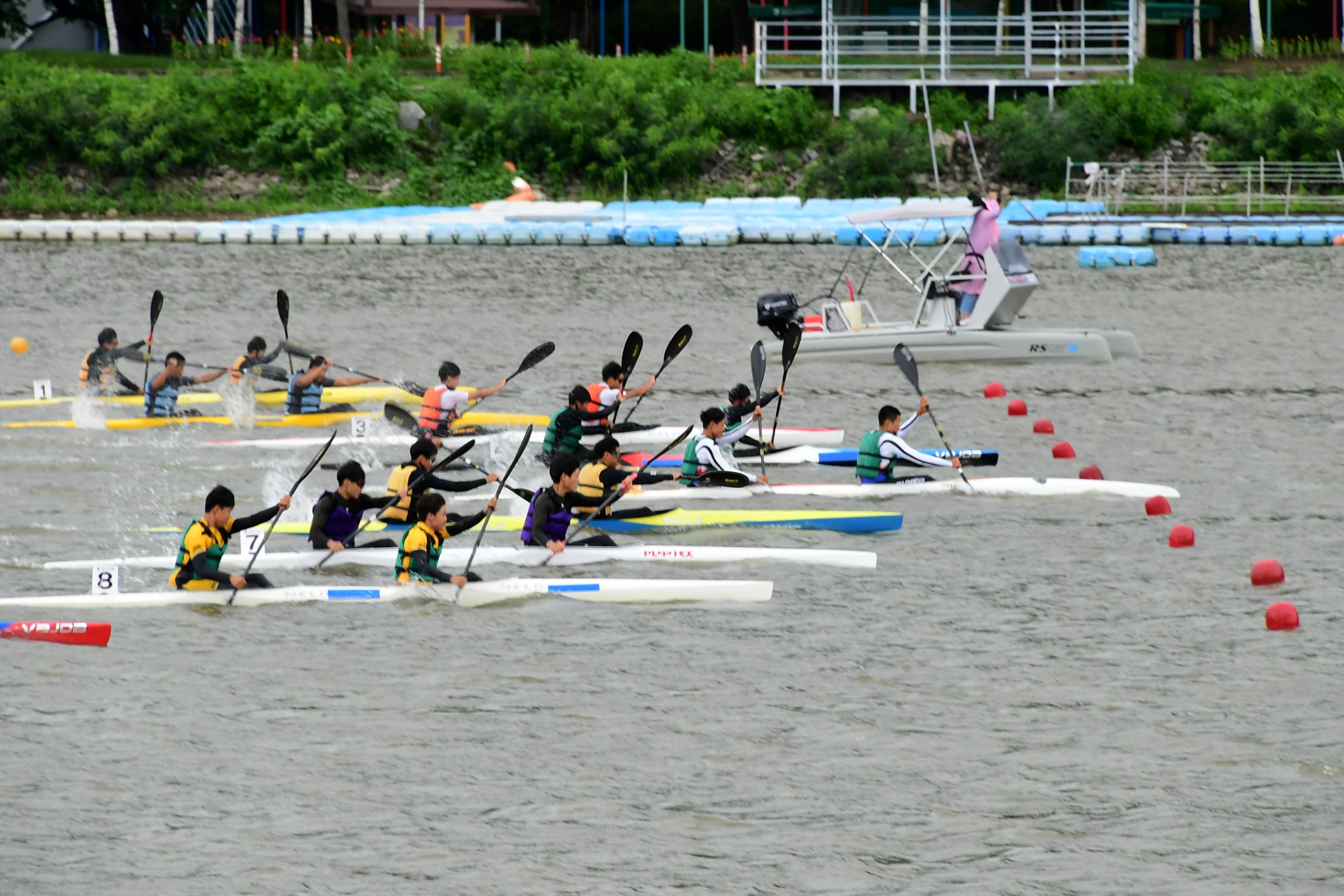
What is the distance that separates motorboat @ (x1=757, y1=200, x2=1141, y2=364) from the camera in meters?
21.8

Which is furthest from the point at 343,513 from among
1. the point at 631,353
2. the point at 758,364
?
the point at 758,364

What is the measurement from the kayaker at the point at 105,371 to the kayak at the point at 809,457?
726 centimetres

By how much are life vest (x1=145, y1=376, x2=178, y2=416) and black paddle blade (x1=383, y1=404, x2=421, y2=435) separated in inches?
110

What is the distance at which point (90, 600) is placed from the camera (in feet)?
39.4

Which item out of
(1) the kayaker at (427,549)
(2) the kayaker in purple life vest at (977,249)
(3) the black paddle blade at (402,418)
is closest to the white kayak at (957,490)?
(3) the black paddle blade at (402,418)

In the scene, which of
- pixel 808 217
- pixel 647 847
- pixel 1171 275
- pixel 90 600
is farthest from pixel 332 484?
pixel 808 217

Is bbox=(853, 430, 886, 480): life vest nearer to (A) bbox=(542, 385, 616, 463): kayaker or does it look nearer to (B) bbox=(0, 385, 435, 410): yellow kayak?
(A) bbox=(542, 385, 616, 463): kayaker

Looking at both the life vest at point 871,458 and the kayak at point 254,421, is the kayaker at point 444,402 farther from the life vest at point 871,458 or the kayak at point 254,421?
the life vest at point 871,458

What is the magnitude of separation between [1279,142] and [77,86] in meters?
29.8

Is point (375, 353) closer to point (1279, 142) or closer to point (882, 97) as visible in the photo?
point (882, 97)

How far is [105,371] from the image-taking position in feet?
66.4

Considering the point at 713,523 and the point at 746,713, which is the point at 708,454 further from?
the point at 746,713

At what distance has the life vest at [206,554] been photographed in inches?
482

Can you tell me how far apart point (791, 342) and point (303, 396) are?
6038 millimetres
